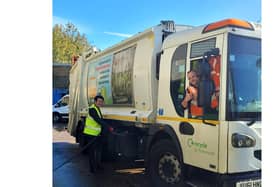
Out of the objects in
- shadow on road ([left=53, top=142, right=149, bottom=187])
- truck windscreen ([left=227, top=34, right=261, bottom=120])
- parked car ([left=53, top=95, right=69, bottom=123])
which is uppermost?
truck windscreen ([left=227, top=34, right=261, bottom=120])

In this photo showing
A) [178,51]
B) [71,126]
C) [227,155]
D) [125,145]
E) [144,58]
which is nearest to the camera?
[227,155]

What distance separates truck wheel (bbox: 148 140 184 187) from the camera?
4.15 metres

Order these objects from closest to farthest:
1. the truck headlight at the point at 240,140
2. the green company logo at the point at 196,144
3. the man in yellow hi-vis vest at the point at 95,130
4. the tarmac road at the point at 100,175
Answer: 1. the truck headlight at the point at 240,140
2. the green company logo at the point at 196,144
3. the tarmac road at the point at 100,175
4. the man in yellow hi-vis vest at the point at 95,130

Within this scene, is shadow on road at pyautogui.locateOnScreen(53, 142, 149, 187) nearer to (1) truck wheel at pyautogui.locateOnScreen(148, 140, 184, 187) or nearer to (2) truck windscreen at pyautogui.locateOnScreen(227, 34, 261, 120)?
(1) truck wheel at pyautogui.locateOnScreen(148, 140, 184, 187)

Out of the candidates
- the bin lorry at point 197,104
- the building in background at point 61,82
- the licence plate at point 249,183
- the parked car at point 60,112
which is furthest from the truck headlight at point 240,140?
the building in background at point 61,82

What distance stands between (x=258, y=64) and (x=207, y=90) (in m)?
0.69

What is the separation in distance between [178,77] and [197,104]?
1.93 feet

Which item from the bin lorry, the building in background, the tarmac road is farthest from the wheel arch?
the building in background

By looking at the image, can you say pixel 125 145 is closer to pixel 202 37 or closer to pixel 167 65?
pixel 167 65

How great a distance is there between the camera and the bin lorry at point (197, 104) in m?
3.42

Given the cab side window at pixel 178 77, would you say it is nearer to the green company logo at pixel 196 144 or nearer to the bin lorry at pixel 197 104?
the bin lorry at pixel 197 104

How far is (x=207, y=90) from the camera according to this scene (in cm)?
344
